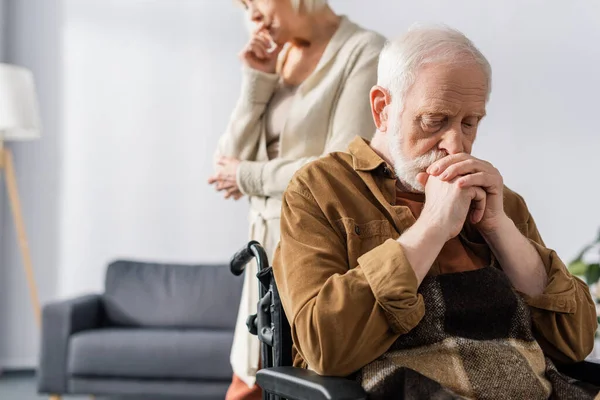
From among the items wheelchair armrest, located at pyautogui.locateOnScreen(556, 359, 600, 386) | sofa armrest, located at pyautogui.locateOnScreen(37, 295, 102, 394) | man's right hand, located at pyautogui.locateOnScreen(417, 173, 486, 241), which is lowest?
sofa armrest, located at pyautogui.locateOnScreen(37, 295, 102, 394)

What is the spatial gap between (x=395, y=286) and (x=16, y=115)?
3.79m

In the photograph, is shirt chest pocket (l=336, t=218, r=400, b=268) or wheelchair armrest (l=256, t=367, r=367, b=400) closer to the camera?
wheelchair armrest (l=256, t=367, r=367, b=400)

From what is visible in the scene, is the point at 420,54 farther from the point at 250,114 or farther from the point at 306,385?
the point at 250,114

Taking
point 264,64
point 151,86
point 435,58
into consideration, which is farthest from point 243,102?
point 151,86

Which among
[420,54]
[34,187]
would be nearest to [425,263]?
[420,54]

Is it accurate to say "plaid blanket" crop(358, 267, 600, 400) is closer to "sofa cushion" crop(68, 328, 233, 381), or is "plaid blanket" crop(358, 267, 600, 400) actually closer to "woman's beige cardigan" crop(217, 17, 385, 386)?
"woman's beige cardigan" crop(217, 17, 385, 386)

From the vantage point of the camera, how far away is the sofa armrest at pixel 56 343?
172 inches

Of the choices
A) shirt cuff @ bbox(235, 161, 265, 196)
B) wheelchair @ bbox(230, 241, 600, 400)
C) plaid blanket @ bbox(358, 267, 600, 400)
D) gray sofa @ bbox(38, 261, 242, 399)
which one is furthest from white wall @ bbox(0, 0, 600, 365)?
plaid blanket @ bbox(358, 267, 600, 400)

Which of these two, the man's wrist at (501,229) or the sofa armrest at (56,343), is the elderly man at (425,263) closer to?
the man's wrist at (501,229)

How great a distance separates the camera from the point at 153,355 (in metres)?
4.30

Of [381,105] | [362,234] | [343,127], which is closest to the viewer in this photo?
[362,234]

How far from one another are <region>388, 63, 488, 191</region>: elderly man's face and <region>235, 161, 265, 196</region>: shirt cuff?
0.67 metres

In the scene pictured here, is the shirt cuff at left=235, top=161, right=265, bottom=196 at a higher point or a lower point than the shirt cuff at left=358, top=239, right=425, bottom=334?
lower

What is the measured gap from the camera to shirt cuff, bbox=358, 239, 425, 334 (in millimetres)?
1333
